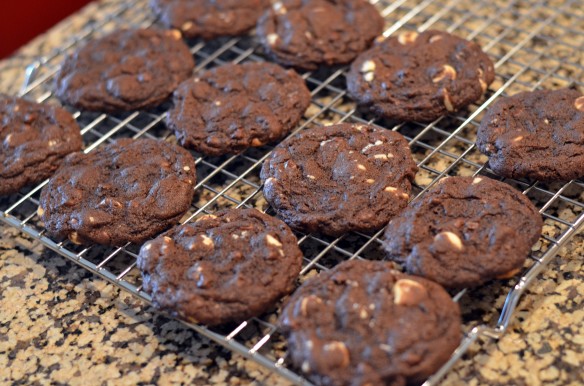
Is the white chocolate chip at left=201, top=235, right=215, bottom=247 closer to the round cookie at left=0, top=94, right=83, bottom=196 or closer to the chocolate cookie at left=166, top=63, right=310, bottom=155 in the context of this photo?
the chocolate cookie at left=166, top=63, right=310, bottom=155

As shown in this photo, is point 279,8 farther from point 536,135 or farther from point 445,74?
point 536,135

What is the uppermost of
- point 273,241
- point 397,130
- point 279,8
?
point 279,8

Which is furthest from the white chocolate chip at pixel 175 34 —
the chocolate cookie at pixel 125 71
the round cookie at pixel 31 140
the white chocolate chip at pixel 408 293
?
the white chocolate chip at pixel 408 293

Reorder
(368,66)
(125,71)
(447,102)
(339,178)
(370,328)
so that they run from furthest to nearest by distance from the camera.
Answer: (125,71)
(368,66)
(447,102)
(339,178)
(370,328)

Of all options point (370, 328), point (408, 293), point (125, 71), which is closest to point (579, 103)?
point (408, 293)

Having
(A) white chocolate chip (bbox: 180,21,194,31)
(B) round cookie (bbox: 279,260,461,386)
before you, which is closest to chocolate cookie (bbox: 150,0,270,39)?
(A) white chocolate chip (bbox: 180,21,194,31)

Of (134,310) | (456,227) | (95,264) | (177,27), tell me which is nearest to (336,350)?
(456,227)
